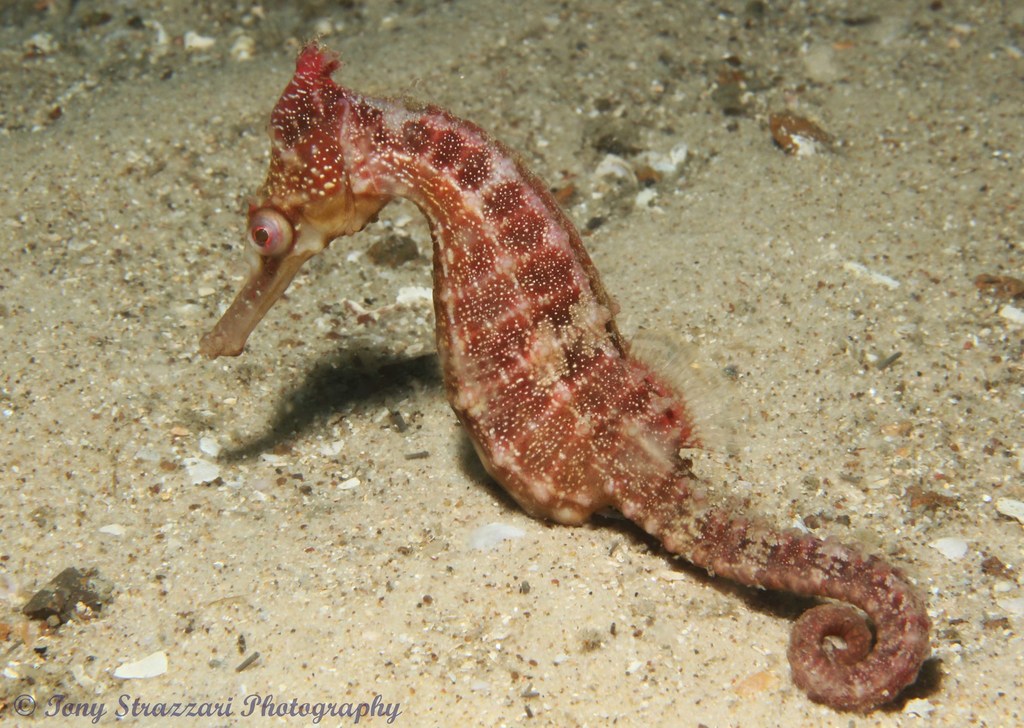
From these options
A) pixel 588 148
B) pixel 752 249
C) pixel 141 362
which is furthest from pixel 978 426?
pixel 141 362

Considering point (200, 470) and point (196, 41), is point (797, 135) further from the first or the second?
point (196, 41)

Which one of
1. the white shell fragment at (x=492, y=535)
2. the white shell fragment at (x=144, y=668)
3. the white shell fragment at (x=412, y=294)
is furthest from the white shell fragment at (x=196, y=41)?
the white shell fragment at (x=144, y=668)

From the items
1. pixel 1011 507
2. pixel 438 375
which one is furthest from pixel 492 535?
pixel 1011 507

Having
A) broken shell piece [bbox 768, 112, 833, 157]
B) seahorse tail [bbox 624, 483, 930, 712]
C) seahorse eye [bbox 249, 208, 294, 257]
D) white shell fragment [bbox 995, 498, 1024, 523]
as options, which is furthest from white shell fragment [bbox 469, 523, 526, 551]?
broken shell piece [bbox 768, 112, 833, 157]

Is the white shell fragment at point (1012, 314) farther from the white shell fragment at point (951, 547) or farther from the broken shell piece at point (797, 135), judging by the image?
the broken shell piece at point (797, 135)

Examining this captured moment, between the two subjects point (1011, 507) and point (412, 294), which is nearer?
point (1011, 507)

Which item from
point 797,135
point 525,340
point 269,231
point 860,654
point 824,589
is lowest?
point 860,654

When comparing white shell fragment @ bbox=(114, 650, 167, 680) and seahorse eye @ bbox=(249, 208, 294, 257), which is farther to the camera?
seahorse eye @ bbox=(249, 208, 294, 257)

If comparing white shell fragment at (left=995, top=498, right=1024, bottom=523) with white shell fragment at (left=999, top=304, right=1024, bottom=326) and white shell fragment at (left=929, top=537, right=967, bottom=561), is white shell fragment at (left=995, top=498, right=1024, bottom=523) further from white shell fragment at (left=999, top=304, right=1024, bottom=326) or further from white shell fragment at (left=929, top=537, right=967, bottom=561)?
white shell fragment at (left=999, top=304, right=1024, bottom=326)
